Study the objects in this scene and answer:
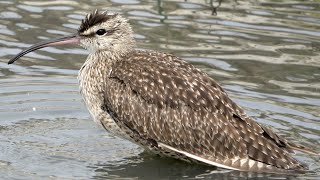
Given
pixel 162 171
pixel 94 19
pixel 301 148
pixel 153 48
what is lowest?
pixel 162 171

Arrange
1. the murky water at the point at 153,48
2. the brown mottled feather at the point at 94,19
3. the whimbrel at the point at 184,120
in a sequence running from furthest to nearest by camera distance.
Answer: the brown mottled feather at the point at 94,19 < the murky water at the point at 153,48 < the whimbrel at the point at 184,120

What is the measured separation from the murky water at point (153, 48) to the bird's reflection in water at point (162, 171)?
1cm

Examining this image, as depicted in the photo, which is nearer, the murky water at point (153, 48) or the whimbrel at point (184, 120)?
the whimbrel at point (184, 120)

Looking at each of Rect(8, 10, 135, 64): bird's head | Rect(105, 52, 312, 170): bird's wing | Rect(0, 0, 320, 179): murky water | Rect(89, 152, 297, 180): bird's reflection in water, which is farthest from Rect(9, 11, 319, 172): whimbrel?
Rect(8, 10, 135, 64): bird's head

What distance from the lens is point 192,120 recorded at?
12242 mm

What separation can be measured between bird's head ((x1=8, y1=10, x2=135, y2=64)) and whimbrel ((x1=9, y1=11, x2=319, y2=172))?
0.48 m

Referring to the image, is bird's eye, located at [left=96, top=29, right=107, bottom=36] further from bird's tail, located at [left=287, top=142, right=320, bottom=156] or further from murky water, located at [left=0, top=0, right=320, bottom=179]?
bird's tail, located at [left=287, top=142, right=320, bottom=156]

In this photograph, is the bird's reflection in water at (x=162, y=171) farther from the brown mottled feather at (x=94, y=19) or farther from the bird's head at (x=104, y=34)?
the brown mottled feather at (x=94, y=19)

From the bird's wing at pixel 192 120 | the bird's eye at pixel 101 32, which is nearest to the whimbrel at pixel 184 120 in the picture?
the bird's wing at pixel 192 120

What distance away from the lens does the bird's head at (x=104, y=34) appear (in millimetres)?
12867

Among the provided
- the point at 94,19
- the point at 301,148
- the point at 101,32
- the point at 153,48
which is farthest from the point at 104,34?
the point at 153,48

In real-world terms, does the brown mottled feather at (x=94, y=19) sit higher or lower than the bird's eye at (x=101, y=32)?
higher

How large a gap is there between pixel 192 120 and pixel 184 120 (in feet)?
0.31

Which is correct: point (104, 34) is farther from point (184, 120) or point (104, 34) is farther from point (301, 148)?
point (301, 148)
